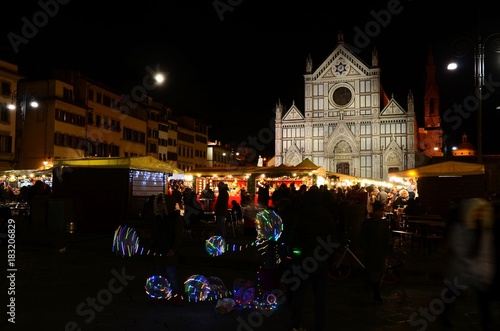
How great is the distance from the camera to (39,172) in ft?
84.6

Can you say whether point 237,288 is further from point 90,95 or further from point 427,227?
point 90,95

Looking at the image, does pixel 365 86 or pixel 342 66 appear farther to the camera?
pixel 342 66

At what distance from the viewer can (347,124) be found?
64812mm

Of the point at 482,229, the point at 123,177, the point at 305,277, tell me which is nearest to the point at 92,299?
the point at 305,277

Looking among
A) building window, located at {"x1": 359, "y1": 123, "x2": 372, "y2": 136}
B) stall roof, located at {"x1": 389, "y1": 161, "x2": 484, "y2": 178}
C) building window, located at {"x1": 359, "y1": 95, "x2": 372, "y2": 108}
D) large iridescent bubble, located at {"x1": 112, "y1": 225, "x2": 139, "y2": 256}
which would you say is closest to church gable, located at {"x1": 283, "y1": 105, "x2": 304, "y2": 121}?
building window, located at {"x1": 359, "y1": 95, "x2": 372, "y2": 108}

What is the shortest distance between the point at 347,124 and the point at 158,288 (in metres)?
60.3

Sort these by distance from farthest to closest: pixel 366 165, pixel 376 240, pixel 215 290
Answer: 1. pixel 366 165
2. pixel 376 240
3. pixel 215 290

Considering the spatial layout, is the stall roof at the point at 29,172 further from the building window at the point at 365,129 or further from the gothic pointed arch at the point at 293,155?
the building window at the point at 365,129

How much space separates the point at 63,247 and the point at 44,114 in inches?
1266

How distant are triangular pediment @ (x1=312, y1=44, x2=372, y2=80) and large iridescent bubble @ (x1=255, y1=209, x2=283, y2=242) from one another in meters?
60.1

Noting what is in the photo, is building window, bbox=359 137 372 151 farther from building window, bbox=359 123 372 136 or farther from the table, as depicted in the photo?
the table

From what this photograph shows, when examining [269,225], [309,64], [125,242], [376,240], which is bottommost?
[125,242]

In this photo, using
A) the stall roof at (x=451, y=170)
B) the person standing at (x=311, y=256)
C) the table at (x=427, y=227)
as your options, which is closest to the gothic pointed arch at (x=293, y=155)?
the stall roof at (x=451, y=170)

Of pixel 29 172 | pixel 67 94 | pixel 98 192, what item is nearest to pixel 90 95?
pixel 67 94
